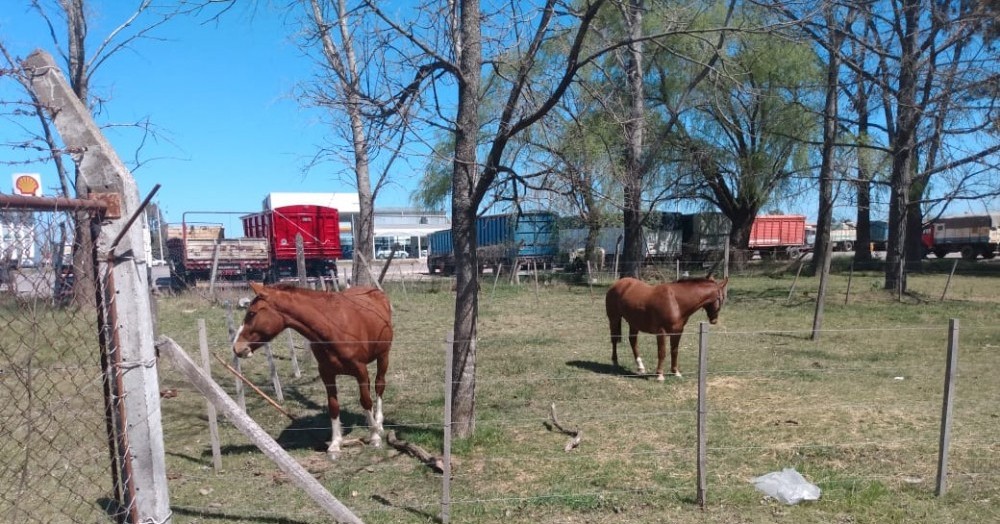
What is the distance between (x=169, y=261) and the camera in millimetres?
22844

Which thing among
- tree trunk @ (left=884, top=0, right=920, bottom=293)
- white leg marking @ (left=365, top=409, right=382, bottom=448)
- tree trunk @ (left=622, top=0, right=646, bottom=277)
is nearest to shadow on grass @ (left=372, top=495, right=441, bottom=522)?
white leg marking @ (left=365, top=409, right=382, bottom=448)

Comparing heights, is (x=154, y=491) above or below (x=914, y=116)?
below

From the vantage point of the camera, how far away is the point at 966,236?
41.9 m

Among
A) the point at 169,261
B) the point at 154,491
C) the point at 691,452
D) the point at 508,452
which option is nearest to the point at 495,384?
the point at 508,452

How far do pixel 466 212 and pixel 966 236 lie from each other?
4667 centimetres

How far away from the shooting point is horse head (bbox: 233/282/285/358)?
5.81m

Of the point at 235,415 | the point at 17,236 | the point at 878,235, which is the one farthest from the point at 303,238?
the point at 878,235

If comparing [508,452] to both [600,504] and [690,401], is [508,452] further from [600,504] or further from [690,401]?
[690,401]

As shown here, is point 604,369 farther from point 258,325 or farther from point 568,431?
point 258,325

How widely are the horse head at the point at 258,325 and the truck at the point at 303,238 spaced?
57.2 feet

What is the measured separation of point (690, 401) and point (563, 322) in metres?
Result: 7.25

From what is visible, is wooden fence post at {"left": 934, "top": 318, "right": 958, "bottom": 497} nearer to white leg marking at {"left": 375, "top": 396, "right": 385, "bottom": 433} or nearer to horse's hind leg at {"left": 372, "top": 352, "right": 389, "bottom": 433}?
white leg marking at {"left": 375, "top": 396, "right": 385, "bottom": 433}

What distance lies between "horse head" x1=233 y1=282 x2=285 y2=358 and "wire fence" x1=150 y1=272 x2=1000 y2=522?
111 centimetres

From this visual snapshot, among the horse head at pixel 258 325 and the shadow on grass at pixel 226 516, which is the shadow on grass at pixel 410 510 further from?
the horse head at pixel 258 325
